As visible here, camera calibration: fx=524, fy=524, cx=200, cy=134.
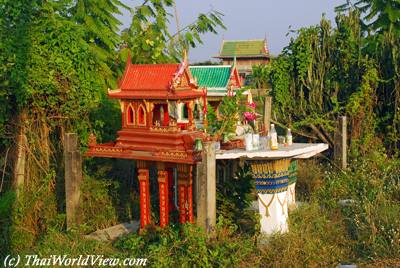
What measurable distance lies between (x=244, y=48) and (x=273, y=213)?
106 feet

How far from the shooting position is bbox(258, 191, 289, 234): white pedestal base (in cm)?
797

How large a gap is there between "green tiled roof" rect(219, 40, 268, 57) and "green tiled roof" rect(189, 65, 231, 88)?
27637mm

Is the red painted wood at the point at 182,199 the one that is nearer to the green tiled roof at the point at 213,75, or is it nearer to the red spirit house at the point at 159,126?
the red spirit house at the point at 159,126

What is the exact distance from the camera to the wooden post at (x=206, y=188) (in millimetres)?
7266

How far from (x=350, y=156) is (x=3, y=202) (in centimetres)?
780

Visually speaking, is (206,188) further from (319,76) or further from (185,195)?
(319,76)

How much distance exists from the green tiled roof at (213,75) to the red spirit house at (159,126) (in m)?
1.29

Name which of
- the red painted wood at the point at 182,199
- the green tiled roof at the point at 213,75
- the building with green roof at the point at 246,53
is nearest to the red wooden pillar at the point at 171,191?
the red painted wood at the point at 182,199

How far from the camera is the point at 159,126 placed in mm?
8500

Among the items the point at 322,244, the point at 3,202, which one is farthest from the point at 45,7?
the point at 322,244

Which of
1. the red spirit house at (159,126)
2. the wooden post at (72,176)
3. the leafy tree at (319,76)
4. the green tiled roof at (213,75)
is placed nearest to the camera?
the red spirit house at (159,126)

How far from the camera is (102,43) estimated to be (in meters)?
12.5

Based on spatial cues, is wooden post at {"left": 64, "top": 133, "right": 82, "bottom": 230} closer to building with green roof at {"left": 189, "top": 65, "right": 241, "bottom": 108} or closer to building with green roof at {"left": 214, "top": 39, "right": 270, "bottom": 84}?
building with green roof at {"left": 189, "top": 65, "right": 241, "bottom": 108}

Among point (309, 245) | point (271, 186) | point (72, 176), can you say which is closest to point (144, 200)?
point (72, 176)
